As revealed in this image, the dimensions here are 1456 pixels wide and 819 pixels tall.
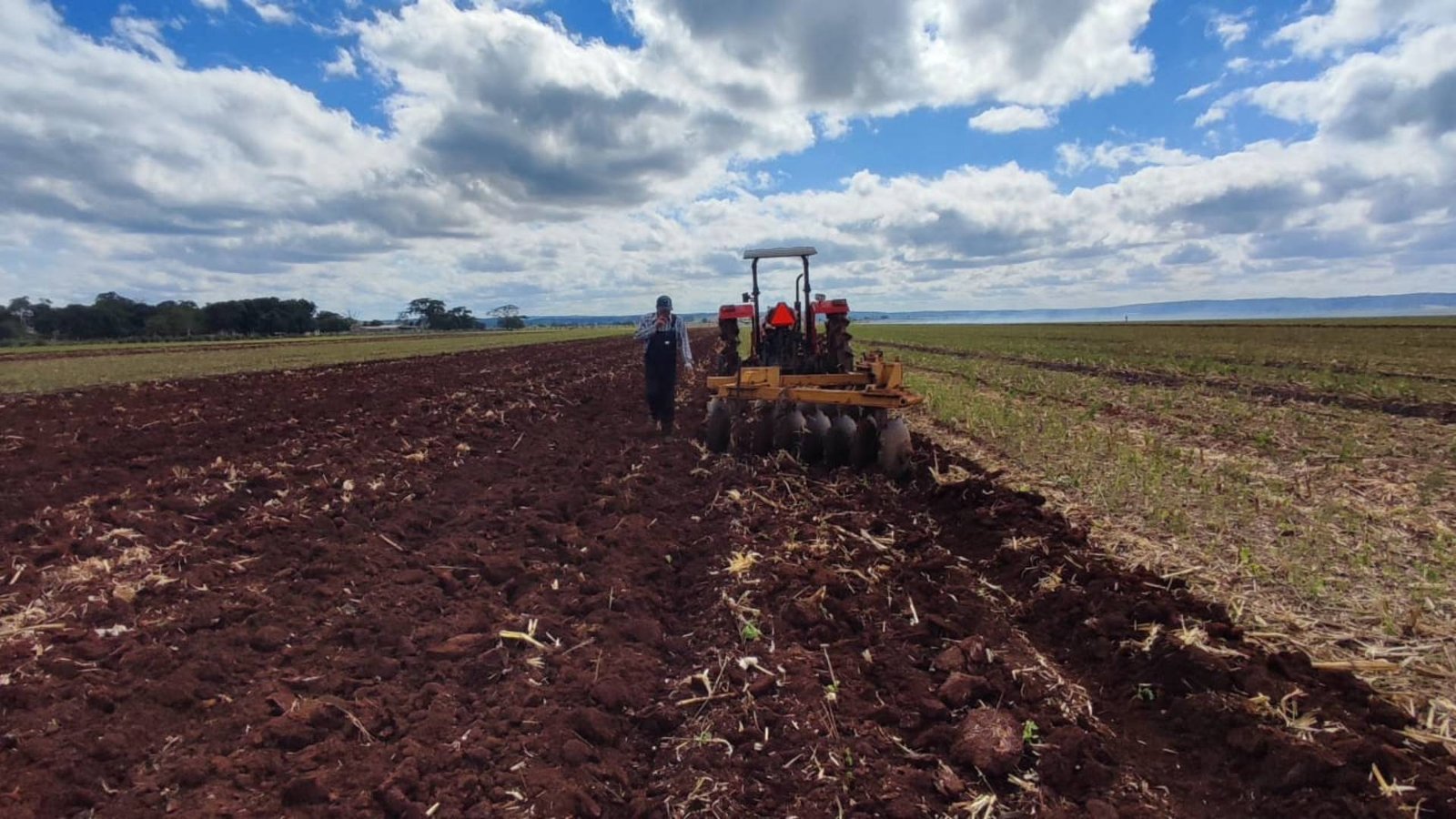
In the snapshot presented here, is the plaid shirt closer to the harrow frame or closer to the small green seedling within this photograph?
the harrow frame

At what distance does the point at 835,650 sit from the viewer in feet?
13.4

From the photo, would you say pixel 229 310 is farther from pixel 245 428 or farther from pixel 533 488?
pixel 533 488

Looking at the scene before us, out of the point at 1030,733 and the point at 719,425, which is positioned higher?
the point at 719,425

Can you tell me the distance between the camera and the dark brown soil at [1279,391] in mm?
11734

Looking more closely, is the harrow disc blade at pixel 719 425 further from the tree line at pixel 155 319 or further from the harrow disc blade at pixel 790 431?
the tree line at pixel 155 319

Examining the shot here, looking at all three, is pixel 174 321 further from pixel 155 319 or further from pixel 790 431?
pixel 790 431

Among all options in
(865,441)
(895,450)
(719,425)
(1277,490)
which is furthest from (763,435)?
(1277,490)

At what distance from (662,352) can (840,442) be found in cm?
307

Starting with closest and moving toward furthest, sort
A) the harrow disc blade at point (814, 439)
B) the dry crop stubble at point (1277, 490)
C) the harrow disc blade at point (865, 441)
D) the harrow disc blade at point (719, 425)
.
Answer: the dry crop stubble at point (1277, 490) < the harrow disc blade at point (865, 441) < the harrow disc blade at point (814, 439) < the harrow disc blade at point (719, 425)

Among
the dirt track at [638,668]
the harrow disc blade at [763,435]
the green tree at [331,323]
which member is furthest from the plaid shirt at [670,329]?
the green tree at [331,323]

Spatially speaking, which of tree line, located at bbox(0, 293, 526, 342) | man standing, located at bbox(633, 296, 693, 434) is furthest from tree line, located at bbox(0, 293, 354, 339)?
man standing, located at bbox(633, 296, 693, 434)

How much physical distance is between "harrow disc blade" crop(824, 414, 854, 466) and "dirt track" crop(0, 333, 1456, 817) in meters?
0.94

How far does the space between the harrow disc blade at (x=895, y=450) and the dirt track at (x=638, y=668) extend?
1.51 ft

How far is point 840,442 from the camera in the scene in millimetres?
8211
